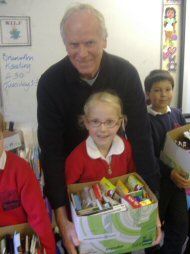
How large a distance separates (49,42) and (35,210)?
179 centimetres

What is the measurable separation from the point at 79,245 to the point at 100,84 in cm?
66

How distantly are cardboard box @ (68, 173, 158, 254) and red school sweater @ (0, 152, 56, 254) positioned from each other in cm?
13

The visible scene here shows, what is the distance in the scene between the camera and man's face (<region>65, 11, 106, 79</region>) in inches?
43.1

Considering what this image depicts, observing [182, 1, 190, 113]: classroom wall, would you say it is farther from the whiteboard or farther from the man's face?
the man's face

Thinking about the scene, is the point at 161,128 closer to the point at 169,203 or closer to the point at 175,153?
the point at 175,153

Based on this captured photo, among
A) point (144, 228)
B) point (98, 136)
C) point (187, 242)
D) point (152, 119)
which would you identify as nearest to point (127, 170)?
point (98, 136)

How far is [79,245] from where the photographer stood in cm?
100

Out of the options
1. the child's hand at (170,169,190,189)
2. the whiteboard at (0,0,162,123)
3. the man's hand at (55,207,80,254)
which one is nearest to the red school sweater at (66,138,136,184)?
the man's hand at (55,207,80,254)

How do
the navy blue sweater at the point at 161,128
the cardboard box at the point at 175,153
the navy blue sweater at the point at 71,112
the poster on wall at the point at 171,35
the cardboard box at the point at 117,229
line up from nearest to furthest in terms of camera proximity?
the cardboard box at the point at 117,229
the navy blue sweater at the point at 71,112
the cardboard box at the point at 175,153
the navy blue sweater at the point at 161,128
the poster on wall at the point at 171,35

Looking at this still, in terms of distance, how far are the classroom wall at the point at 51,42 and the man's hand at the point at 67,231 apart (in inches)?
62.1

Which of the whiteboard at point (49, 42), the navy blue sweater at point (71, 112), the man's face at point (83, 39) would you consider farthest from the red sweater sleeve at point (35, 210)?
the whiteboard at point (49, 42)

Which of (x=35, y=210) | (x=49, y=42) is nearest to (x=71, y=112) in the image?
(x=35, y=210)

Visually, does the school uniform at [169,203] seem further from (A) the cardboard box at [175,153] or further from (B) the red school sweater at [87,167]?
(B) the red school sweater at [87,167]

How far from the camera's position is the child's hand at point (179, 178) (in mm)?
1475
